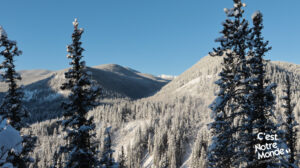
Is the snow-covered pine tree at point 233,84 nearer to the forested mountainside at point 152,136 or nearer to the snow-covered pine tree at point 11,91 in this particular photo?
the snow-covered pine tree at point 11,91

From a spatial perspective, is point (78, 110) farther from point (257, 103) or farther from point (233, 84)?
point (257, 103)

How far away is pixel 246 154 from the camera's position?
11.1 m

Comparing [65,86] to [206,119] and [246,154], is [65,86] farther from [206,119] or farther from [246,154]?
[206,119]

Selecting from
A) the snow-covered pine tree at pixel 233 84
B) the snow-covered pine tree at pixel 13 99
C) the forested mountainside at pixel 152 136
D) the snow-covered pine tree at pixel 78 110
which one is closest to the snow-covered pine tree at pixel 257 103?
the snow-covered pine tree at pixel 233 84

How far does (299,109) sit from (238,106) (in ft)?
567

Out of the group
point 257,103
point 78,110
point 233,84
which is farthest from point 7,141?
point 257,103

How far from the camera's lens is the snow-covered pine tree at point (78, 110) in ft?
42.9

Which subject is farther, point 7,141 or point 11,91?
point 11,91

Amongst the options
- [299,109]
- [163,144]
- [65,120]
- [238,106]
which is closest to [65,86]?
[65,120]

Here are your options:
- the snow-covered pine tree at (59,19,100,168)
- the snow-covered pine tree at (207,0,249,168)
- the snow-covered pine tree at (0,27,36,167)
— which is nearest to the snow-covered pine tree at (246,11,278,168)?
the snow-covered pine tree at (207,0,249,168)

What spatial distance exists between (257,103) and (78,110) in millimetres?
12166

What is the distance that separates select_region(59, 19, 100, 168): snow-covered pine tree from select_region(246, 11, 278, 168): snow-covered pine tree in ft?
33.1

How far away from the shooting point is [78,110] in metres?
13.5

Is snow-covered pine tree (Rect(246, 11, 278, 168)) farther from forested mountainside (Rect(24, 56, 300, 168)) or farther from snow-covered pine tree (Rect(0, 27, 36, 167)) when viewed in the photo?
forested mountainside (Rect(24, 56, 300, 168))
